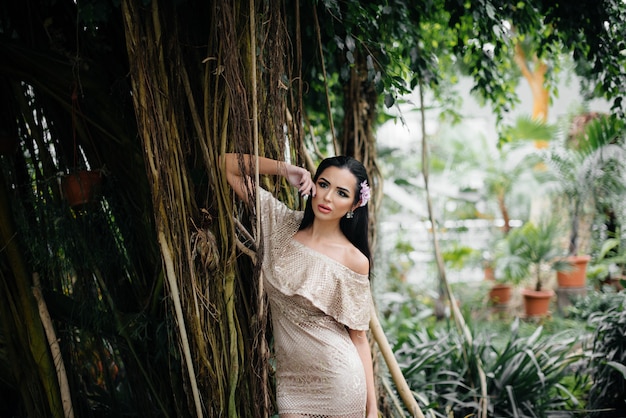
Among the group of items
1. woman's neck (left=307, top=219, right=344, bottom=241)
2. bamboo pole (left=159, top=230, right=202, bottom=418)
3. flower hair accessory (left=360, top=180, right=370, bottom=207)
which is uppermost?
flower hair accessory (left=360, top=180, right=370, bottom=207)

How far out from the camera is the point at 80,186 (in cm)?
193

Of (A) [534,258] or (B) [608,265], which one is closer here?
(A) [534,258]

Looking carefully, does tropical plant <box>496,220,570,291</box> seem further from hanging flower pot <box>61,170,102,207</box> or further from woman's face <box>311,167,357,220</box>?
hanging flower pot <box>61,170,102,207</box>

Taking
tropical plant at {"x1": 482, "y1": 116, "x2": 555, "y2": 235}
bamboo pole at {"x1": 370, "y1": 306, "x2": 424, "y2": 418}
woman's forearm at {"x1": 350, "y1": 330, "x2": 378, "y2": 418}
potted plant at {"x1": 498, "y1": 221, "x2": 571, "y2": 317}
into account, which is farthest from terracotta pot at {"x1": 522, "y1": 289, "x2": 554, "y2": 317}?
woman's forearm at {"x1": 350, "y1": 330, "x2": 378, "y2": 418}

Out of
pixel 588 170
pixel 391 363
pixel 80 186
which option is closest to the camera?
pixel 80 186

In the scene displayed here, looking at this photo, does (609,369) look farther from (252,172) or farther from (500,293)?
(500,293)

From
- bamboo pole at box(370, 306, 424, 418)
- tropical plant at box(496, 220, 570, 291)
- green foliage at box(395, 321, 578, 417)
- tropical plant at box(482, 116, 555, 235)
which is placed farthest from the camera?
tropical plant at box(482, 116, 555, 235)

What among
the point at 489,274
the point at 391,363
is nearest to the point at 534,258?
the point at 489,274

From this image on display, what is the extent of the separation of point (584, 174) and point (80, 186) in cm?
435

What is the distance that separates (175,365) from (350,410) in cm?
65

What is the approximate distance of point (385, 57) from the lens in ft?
6.97

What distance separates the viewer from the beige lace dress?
1613 millimetres

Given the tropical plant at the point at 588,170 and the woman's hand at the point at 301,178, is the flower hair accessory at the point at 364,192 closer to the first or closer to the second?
the woman's hand at the point at 301,178

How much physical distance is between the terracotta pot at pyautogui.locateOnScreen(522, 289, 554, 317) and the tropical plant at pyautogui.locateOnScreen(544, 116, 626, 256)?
0.57 metres
